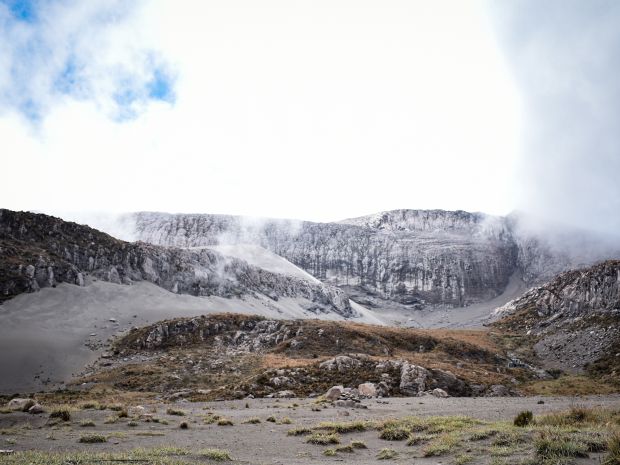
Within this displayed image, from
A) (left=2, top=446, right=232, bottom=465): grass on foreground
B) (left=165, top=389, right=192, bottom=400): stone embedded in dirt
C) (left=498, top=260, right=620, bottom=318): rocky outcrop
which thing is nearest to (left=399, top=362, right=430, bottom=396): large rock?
(left=165, top=389, right=192, bottom=400): stone embedded in dirt

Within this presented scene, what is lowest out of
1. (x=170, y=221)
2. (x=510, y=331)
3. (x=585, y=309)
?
(x=510, y=331)

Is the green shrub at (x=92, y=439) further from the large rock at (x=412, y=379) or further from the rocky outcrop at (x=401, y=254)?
the rocky outcrop at (x=401, y=254)

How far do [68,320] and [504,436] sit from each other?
62.4 metres

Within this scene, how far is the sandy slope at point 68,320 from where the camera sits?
150ft

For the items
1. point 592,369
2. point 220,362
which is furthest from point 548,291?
point 220,362

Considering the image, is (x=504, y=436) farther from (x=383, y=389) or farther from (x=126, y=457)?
(x=383, y=389)

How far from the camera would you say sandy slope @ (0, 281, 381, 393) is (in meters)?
45.6

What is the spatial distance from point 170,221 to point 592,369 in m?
150

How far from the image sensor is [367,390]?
111 feet

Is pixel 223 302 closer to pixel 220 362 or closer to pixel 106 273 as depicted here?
pixel 106 273

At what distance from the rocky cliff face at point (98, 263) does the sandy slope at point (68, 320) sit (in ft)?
9.07

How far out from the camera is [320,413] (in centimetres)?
2397

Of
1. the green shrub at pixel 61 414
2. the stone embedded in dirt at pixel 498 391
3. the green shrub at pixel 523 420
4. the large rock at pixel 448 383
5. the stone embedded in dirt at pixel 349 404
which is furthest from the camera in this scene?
the stone embedded in dirt at pixel 498 391

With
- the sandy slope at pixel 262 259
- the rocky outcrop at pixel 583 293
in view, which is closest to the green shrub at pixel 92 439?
the rocky outcrop at pixel 583 293
